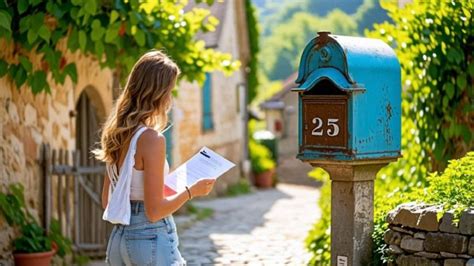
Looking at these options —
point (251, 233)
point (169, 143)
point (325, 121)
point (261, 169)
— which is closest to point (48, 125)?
point (325, 121)

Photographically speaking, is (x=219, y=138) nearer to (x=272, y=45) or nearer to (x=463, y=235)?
(x=463, y=235)

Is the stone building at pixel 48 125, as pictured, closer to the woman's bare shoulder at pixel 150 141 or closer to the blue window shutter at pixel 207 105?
the blue window shutter at pixel 207 105

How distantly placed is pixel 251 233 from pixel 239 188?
1029cm

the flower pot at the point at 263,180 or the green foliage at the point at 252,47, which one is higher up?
the green foliage at the point at 252,47

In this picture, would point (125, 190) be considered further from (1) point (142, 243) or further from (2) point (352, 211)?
(2) point (352, 211)

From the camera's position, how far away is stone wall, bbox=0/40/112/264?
8070 mm

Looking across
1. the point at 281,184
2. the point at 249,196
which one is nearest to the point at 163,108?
the point at 249,196

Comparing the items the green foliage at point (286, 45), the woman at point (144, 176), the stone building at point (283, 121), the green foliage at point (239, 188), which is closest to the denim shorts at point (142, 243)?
the woman at point (144, 176)

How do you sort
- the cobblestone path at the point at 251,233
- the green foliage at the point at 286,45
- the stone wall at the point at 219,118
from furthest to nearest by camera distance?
the green foliage at the point at 286,45 → the stone wall at the point at 219,118 → the cobblestone path at the point at 251,233

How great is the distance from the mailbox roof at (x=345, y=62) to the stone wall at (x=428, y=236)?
3.04 ft

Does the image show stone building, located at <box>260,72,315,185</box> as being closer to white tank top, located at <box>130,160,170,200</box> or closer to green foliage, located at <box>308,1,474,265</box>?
green foliage, located at <box>308,1,474,265</box>

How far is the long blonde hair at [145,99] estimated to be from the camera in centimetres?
436

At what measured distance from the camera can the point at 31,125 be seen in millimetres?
8688

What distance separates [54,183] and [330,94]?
3.77 m
